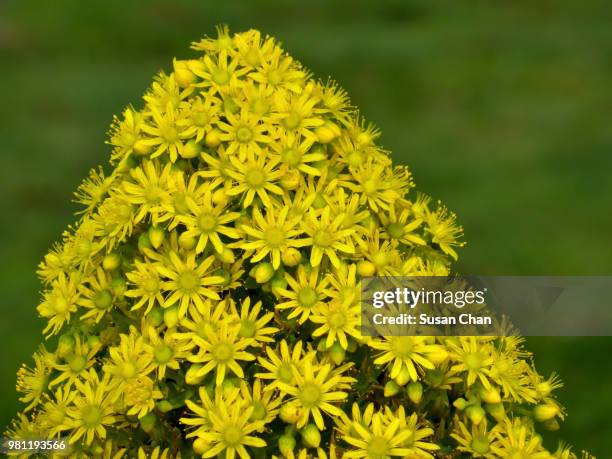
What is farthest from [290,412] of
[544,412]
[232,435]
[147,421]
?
[544,412]

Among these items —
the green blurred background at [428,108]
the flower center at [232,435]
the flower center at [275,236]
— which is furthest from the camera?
the green blurred background at [428,108]

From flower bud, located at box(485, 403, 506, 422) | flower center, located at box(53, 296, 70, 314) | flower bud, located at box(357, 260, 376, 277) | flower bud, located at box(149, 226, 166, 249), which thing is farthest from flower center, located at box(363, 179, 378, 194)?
flower center, located at box(53, 296, 70, 314)

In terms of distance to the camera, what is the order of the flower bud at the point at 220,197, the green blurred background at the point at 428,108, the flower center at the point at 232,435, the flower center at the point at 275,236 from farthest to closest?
the green blurred background at the point at 428,108, the flower bud at the point at 220,197, the flower center at the point at 275,236, the flower center at the point at 232,435

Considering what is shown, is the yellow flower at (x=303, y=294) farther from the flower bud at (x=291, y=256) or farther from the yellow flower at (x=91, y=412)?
the yellow flower at (x=91, y=412)

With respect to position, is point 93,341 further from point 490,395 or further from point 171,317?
point 490,395

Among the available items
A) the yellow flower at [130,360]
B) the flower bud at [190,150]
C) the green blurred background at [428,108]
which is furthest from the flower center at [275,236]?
the green blurred background at [428,108]

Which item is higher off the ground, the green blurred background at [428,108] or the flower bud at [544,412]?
the green blurred background at [428,108]
